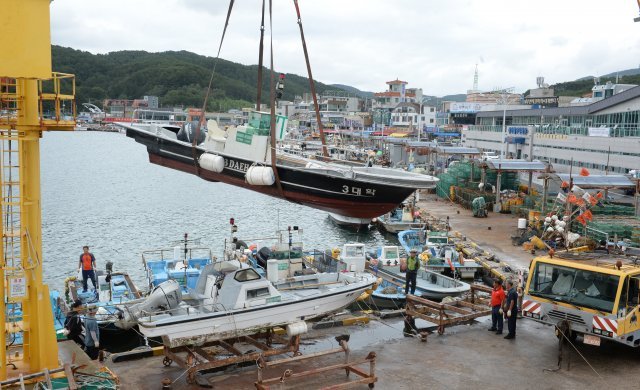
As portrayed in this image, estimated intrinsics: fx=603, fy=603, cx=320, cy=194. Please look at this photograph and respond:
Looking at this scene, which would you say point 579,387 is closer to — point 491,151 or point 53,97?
point 53,97

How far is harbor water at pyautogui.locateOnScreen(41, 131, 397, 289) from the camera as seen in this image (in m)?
33.4

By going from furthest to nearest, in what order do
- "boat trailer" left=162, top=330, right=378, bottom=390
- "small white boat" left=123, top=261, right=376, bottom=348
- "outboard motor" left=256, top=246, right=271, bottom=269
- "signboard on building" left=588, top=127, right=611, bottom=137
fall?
"signboard on building" left=588, top=127, right=611, bottom=137 < "outboard motor" left=256, top=246, right=271, bottom=269 < "small white boat" left=123, top=261, right=376, bottom=348 < "boat trailer" left=162, top=330, right=378, bottom=390

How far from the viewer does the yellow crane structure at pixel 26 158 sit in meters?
9.48

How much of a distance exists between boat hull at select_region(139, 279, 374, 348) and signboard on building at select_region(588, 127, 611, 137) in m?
35.6

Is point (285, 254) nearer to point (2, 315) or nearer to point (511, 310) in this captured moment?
point (511, 310)

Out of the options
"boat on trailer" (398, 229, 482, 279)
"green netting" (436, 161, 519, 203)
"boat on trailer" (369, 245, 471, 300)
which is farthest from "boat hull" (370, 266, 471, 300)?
"green netting" (436, 161, 519, 203)

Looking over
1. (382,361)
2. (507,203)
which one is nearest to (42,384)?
(382,361)

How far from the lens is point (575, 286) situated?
12602mm

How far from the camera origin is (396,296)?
Answer: 21016 mm

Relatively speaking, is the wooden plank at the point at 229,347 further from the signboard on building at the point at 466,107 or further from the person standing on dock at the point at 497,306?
the signboard on building at the point at 466,107

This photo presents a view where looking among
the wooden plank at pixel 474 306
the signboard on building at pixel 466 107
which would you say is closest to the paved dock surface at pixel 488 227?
the wooden plank at pixel 474 306

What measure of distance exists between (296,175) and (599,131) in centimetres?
3634

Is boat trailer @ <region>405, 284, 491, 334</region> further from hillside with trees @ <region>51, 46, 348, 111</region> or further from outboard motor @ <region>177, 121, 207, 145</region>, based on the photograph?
hillside with trees @ <region>51, 46, 348, 111</region>

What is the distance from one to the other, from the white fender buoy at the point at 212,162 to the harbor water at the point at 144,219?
8241mm
